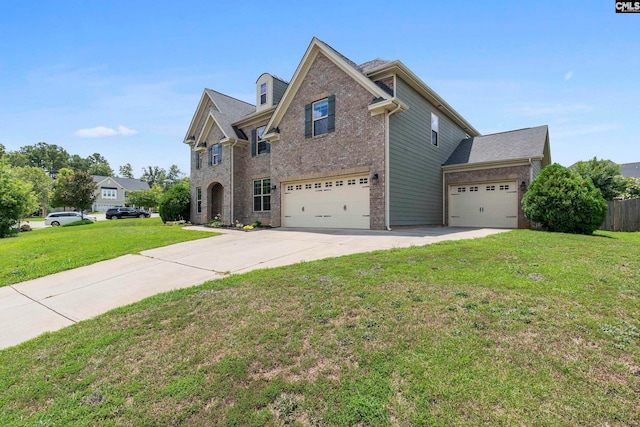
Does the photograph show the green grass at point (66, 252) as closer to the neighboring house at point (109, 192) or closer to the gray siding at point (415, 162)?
the gray siding at point (415, 162)

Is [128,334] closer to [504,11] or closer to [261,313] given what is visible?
[261,313]

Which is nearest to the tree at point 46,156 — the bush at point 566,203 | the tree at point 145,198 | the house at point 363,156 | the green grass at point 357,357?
the tree at point 145,198

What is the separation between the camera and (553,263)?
5312 mm

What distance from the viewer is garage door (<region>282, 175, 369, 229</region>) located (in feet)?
40.4

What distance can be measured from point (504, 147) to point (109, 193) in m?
64.1

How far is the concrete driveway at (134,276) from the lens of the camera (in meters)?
4.70

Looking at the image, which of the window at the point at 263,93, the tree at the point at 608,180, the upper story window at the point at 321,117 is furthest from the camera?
the tree at the point at 608,180

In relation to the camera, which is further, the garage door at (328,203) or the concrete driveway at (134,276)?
the garage door at (328,203)

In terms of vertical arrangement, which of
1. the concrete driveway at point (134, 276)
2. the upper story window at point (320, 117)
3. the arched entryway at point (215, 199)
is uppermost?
the upper story window at point (320, 117)

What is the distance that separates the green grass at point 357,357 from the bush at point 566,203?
7175 millimetres

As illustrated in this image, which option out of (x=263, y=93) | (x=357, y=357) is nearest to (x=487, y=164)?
(x=263, y=93)

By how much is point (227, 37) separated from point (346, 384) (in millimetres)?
10898

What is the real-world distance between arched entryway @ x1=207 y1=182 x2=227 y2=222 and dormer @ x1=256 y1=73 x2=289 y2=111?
6.01 meters

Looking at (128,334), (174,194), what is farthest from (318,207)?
(174,194)
